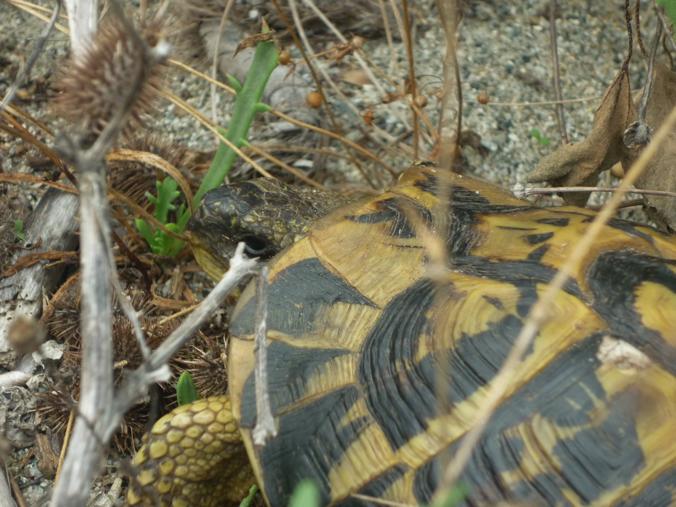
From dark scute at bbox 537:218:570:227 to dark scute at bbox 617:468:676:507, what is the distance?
0.57m

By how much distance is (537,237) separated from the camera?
156 centimetres

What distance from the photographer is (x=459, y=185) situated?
1.91 metres

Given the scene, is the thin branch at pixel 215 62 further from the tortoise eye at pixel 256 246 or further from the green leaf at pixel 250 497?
the green leaf at pixel 250 497

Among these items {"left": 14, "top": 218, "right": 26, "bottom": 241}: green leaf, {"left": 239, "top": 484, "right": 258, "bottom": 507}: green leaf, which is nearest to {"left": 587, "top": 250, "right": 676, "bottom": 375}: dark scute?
{"left": 239, "top": 484, "right": 258, "bottom": 507}: green leaf

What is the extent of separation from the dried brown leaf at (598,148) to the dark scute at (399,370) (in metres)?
0.64

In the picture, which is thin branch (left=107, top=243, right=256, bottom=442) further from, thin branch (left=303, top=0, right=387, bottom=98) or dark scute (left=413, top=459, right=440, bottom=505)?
thin branch (left=303, top=0, right=387, bottom=98)

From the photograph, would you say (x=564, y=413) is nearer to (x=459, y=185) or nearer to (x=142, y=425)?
(x=459, y=185)

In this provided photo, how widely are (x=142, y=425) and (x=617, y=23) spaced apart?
2.16m

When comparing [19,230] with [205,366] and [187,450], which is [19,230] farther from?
[187,450]

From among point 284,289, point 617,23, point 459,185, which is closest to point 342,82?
point 459,185

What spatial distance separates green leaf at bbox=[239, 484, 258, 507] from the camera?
1.65 meters

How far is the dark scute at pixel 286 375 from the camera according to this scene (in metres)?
1.43

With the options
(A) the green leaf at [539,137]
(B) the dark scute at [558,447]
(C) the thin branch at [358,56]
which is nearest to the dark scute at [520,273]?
(B) the dark scute at [558,447]

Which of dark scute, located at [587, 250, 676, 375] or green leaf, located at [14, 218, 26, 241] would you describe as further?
green leaf, located at [14, 218, 26, 241]
